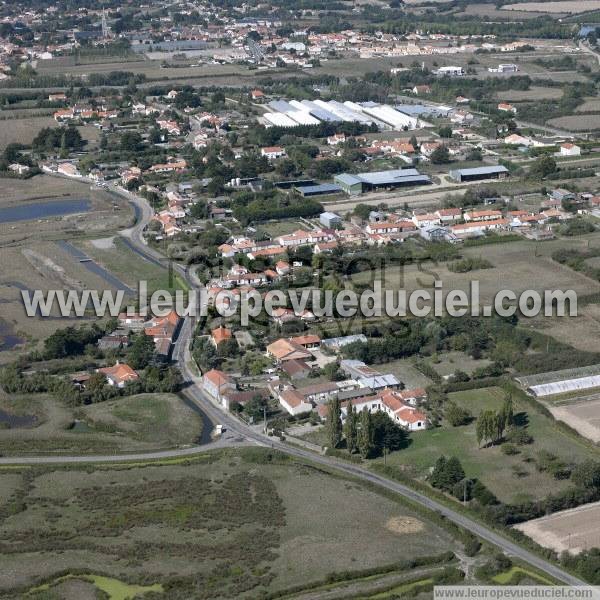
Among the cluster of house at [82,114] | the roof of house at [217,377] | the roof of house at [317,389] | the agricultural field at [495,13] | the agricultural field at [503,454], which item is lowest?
the agricultural field at [503,454]

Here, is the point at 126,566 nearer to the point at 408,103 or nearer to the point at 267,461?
the point at 267,461

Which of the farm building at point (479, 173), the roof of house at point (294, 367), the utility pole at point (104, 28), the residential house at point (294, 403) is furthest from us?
the utility pole at point (104, 28)

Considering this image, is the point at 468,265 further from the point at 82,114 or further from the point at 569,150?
the point at 82,114

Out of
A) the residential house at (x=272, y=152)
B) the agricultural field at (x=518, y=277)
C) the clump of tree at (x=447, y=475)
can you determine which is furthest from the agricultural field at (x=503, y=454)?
the residential house at (x=272, y=152)

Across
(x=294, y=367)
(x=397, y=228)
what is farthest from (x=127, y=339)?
(x=397, y=228)

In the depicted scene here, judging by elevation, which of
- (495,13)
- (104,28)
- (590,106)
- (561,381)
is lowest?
(561,381)

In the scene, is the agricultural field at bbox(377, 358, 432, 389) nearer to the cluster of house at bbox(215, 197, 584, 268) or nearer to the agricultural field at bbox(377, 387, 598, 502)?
the agricultural field at bbox(377, 387, 598, 502)

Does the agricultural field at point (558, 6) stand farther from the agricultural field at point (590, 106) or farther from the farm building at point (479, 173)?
the farm building at point (479, 173)
